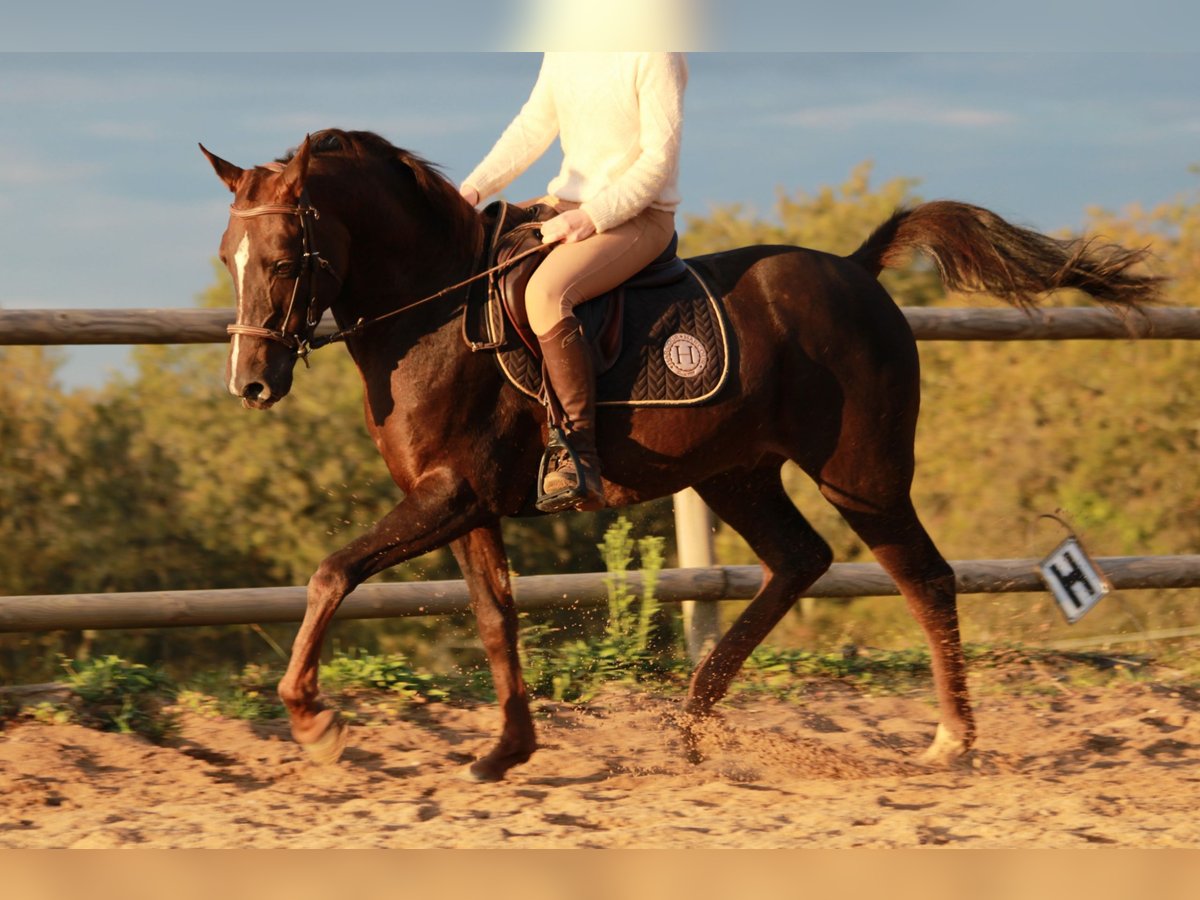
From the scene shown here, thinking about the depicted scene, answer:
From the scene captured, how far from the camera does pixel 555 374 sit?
14.0 feet

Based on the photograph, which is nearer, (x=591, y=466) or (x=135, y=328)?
(x=591, y=466)

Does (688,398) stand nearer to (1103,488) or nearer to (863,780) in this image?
(863,780)

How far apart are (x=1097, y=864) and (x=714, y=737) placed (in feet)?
10.0

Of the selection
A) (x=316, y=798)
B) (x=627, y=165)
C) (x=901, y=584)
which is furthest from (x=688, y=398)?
(x=316, y=798)

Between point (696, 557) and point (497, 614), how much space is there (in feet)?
5.94

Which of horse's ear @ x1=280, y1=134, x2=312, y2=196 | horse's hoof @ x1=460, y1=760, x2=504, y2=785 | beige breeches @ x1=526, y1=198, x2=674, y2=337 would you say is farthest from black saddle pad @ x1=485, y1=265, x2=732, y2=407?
horse's hoof @ x1=460, y1=760, x2=504, y2=785

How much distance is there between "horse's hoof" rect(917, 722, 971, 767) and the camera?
15.7 feet

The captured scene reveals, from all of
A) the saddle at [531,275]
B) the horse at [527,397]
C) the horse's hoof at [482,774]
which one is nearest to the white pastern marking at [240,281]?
the horse at [527,397]

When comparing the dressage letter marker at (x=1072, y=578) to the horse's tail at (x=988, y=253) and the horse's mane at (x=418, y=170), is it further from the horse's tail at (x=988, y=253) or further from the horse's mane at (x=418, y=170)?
the horse's mane at (x=418, y=170)

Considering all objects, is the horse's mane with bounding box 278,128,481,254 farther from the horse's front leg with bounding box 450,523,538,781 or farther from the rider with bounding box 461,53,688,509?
the horse's front leg with bounding box 450,523,538,781

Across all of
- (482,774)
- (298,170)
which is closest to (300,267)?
(298,170)

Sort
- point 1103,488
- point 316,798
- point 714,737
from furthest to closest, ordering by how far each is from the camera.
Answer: point 1103,488
point 714,737
point 316,798

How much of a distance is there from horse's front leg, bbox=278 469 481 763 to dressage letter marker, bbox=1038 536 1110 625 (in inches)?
118

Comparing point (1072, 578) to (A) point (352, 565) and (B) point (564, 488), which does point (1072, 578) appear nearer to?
(B) point (564, 488)
